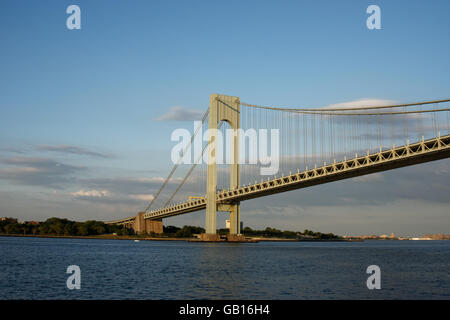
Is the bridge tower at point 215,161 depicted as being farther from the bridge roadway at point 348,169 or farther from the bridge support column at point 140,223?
the bridge support column at point 140,223

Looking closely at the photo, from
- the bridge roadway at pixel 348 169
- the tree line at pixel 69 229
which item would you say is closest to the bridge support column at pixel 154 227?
the tree line at pixel 69 229

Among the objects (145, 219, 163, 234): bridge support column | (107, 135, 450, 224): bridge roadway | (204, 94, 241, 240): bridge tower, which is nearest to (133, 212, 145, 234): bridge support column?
(145, 219, 163, 234): bridge support column

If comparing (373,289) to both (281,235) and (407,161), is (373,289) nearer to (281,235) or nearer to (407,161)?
(407,161)

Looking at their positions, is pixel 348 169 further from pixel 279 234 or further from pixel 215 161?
pixel 279 234

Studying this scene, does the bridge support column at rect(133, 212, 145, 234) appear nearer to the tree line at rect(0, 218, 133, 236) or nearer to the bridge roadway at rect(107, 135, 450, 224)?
the tree line at rect(0, 218, 133, 236)

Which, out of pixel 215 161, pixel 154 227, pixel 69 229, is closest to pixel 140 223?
pixel 154 227
